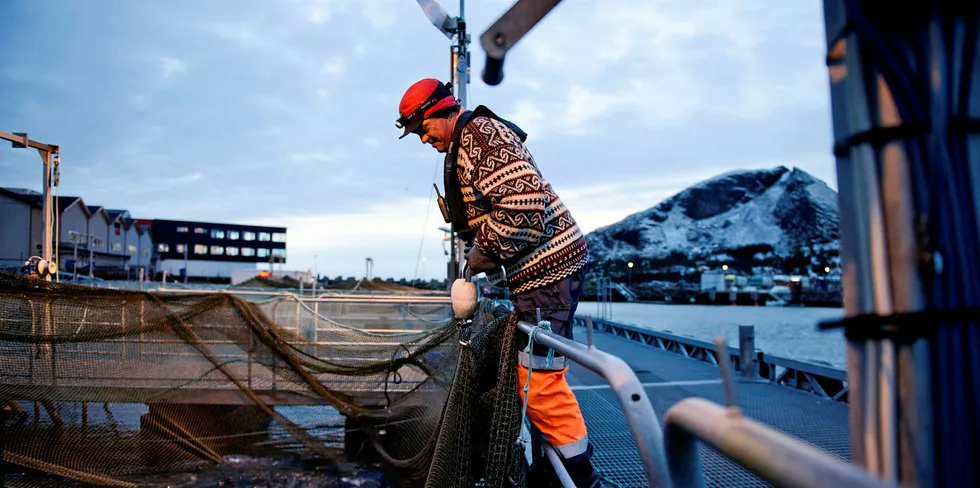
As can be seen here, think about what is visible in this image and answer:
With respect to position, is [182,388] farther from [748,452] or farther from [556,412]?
[748,452]

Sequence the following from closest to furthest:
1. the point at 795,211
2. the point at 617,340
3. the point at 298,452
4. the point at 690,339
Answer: the point at 298,452
the point at 690,339
the point at 617,340
the point at 795,211

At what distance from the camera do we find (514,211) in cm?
208

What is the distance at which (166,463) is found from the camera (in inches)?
152

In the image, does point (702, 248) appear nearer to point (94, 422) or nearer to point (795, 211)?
point (795, 211)

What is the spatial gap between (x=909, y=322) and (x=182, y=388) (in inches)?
178

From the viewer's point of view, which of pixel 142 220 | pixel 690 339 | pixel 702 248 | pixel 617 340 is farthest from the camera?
pixel 702 248

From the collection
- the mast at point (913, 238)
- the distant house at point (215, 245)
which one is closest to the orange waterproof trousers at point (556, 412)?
the mast at point (913, 238)

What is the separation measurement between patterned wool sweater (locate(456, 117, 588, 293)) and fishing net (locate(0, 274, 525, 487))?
3.36 feet

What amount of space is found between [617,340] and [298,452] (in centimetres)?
678

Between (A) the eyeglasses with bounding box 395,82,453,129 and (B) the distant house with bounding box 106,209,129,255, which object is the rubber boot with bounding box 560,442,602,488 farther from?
(B) the distant house with bounding box 106,209,129,255

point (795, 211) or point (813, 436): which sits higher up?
point (795, 211)

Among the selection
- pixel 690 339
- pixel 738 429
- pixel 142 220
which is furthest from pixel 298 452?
pixel 142 220

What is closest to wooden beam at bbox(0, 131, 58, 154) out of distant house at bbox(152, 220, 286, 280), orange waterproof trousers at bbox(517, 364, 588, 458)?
orange waterproof trousers at bbox(517, 364, 588, 458)

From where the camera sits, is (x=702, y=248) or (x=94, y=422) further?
(x=702, y=248)
